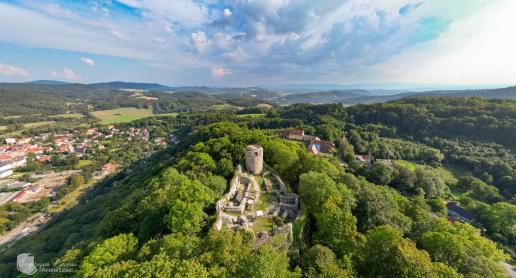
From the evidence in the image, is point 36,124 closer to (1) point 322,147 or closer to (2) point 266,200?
(1) point 322,147

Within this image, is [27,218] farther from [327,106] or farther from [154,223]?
[327,106]

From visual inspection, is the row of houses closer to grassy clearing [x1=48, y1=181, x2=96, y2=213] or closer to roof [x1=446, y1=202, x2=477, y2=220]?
roof [x1=446, y1=202, x2=477, y2=220]

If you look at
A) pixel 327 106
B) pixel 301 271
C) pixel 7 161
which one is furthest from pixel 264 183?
pixel 7 161

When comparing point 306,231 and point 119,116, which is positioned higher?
point 306,231

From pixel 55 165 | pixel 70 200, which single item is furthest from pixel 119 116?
pixel 70 200

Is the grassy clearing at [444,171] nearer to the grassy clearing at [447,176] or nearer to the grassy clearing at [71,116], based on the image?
the grassy clearing at [447,176]

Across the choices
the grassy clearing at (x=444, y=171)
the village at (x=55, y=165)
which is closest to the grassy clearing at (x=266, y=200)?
the grassy clearing at (x=444, y=171)

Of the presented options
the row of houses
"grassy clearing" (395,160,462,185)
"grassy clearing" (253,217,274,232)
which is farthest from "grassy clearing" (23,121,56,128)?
"grassy clearing" (395,160,462,185)

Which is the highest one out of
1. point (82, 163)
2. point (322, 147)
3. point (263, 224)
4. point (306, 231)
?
point (263, 224)
